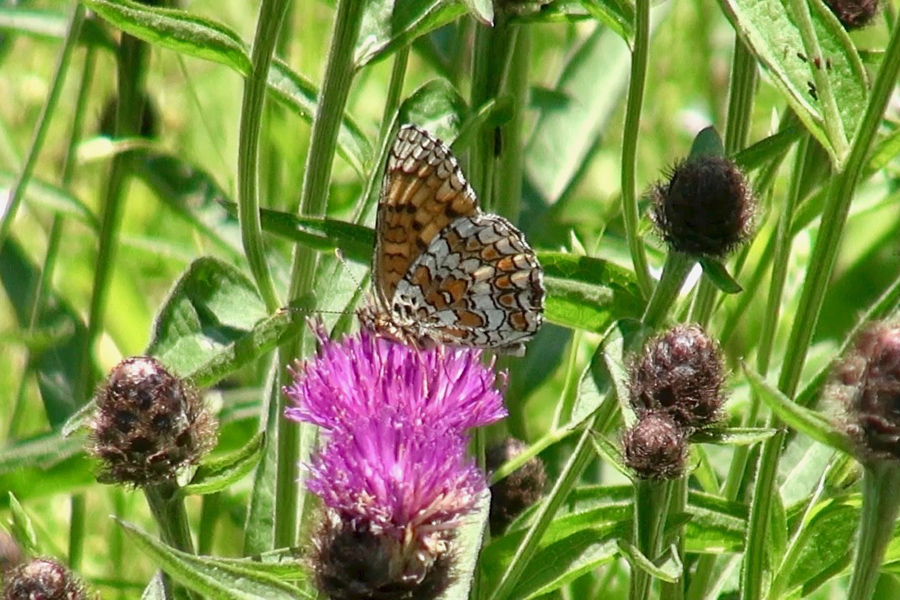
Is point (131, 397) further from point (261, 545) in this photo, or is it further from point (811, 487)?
point (811, 487)

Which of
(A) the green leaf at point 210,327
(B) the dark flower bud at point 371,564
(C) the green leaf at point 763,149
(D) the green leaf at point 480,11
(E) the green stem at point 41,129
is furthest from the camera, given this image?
(E) the green stem at point 41,129

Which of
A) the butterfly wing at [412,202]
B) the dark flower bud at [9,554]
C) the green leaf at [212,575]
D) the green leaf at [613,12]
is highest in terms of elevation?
the green leaf at [613,12]

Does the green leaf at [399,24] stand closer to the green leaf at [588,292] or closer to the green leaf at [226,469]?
the green leaf at [588,292]

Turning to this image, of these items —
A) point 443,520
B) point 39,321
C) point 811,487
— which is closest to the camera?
point 443,520

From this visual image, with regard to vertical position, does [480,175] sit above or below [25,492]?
above

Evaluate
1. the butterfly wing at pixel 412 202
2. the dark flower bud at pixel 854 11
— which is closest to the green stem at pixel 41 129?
the butterfly wing at pixel 412 202

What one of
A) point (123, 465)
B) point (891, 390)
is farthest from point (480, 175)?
point (891, 390)
